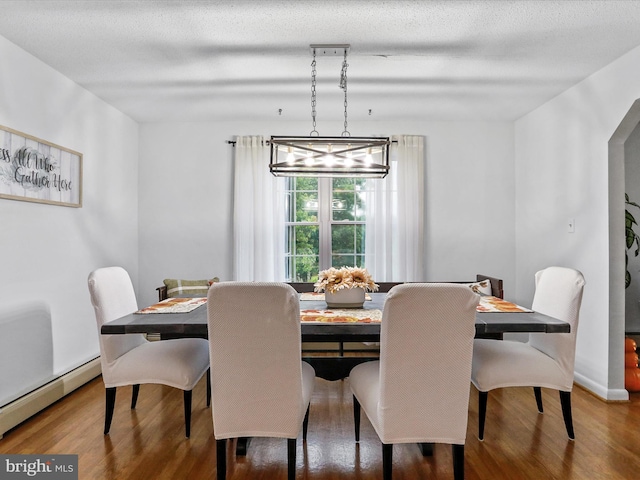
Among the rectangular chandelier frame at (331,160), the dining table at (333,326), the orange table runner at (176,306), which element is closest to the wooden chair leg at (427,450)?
the dining table at (333,326)

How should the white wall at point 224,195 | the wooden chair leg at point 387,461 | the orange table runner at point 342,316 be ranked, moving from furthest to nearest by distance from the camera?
the white wall at point 224,195
the orange table runner at point 342,316
the wooden chair leg at point 387,461

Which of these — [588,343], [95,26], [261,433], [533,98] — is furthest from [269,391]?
[533,98]

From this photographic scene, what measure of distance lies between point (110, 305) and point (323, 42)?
2122 millimetres

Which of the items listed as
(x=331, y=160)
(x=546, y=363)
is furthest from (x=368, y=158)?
(x=546, y=363)

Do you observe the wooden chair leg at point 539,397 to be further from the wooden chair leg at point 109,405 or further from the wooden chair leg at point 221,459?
the wooden chair leg at point 109,405

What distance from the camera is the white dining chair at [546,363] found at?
2416mm

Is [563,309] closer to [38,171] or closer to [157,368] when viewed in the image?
[157,368]

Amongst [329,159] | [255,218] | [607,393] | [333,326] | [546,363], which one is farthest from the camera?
A: [255,218]

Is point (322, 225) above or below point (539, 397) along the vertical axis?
above

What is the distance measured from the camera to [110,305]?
2.60 m

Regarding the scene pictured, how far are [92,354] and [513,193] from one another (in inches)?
178

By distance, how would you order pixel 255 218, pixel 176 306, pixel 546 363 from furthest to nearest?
pixel 255 218 < pixel 176 306 < pixel 546 363

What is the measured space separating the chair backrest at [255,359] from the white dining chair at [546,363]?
1122mm

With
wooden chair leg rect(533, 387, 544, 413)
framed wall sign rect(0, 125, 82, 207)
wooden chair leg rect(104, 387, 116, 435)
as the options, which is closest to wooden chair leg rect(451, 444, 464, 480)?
wooden chair leg rect(533, 387, 544, 413)
